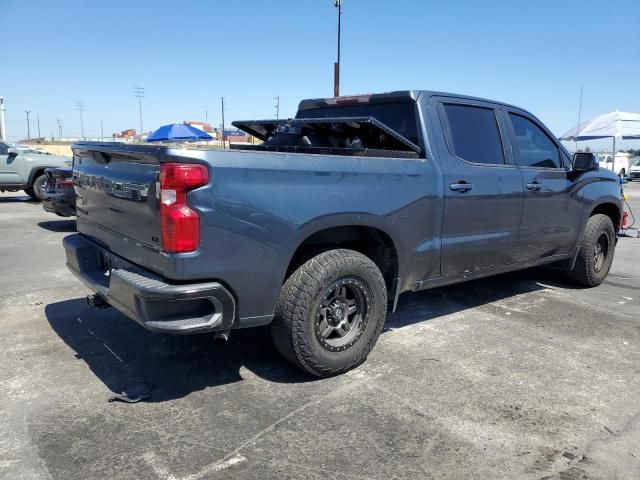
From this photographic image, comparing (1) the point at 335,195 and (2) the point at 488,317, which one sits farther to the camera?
(2) the point at 488,317

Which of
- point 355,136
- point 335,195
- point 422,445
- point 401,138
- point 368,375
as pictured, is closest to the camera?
point 422,445

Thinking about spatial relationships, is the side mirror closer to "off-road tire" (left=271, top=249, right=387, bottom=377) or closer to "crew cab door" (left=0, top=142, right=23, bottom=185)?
"off-road tire" (left=271, top=249, right=387, bottom=377)

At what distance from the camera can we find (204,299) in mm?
2969

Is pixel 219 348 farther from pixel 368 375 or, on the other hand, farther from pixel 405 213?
pixel 405 213

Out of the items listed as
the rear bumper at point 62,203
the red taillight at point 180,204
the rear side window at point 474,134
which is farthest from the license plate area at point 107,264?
the rear bumper at point 62,203

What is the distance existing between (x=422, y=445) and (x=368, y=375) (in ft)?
2.94

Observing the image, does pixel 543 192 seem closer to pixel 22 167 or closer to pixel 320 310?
pixel 320 310

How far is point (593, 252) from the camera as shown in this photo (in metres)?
5.93

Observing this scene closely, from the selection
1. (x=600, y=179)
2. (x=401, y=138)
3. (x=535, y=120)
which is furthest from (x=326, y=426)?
(x=600, y=179)

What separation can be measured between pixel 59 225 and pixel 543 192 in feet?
28.6

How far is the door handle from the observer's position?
13.6 feet

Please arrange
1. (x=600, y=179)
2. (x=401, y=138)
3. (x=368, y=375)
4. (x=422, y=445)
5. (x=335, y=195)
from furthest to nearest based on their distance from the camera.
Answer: (x=600, y=179) < (x=401, y=138) < (x=368, y=375) < (x=335, y=195) < (x=422, y=445)

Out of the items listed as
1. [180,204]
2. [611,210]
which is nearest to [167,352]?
[180,204]

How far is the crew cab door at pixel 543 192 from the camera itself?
16.1ft
